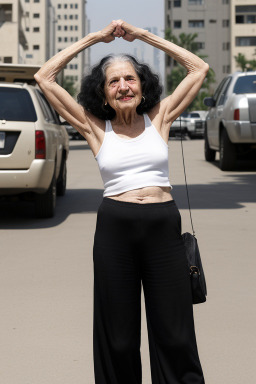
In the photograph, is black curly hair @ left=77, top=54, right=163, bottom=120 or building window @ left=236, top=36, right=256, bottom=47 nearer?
black curly hair @ left=77, top=54, right=163, bottom=120

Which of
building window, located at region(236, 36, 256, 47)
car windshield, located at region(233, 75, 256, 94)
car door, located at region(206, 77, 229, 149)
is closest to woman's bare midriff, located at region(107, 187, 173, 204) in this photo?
car windshield, located at region(233, 75, 256, 94)

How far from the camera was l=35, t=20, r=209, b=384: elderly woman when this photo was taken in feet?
11.5

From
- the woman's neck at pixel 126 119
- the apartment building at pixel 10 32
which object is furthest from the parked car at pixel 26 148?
the apartment building at pixel 10 32

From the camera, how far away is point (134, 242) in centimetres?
350

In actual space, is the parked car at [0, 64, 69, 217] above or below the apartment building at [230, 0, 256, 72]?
below

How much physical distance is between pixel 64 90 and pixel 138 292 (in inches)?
36.3

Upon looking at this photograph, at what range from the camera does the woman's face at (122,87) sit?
364cm

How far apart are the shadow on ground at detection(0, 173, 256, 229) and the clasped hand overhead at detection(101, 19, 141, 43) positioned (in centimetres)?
678

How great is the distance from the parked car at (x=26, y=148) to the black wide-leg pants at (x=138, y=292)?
269 inches

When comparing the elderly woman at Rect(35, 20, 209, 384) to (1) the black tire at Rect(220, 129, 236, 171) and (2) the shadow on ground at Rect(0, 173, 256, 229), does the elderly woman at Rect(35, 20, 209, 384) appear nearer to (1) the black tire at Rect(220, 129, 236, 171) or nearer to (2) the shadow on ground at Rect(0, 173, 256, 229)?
(2) the shadow on ground at Rect(0, 173, 256, 229)

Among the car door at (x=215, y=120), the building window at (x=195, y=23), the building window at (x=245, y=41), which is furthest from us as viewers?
the building window at (x=195, y=23)

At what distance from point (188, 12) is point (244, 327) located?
437ft

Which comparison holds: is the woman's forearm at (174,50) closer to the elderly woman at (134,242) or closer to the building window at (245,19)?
the elderly woman at (134,242)

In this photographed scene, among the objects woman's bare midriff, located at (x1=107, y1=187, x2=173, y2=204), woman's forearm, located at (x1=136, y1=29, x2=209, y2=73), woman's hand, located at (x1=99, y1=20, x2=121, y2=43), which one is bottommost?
woman's bare midriff, located at (x1=107, y1=187, x2=173, y2=204)
